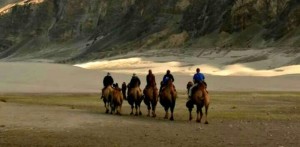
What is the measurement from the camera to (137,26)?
118 meters

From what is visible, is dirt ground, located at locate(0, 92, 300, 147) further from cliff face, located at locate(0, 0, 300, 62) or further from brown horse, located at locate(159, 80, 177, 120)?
cliff face, located at locate(0, 0, 300, 62)

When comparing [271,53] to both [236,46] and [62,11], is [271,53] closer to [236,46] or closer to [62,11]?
[236,46]

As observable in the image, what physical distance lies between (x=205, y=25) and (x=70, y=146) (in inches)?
3595

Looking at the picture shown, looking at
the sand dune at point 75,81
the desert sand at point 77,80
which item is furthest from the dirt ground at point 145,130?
the sand dune at point 75,81

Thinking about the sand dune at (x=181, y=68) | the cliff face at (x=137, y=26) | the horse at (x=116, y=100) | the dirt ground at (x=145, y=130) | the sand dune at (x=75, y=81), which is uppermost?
the cliff face at (x=137, y=26)

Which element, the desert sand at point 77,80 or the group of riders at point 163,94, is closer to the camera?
the group of riders at point 163,94

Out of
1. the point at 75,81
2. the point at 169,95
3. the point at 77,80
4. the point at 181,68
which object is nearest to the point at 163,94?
the point at 169,95

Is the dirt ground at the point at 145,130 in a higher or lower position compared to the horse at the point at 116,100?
lower

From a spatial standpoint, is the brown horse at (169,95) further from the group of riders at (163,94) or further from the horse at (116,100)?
the horse at (116,100)

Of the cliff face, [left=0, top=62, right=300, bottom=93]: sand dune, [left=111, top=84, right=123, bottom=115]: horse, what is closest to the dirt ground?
[left=111, top=84, right=123, bottom=115]: horse

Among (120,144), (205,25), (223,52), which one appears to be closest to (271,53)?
(223,52)

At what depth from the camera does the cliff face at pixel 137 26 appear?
313 feet

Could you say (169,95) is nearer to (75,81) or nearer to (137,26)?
(75,81)

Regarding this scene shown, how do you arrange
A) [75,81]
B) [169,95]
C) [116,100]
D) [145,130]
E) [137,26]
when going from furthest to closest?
[137,26] → [75,81] → [116,100] → [169,95] → [145,130]
